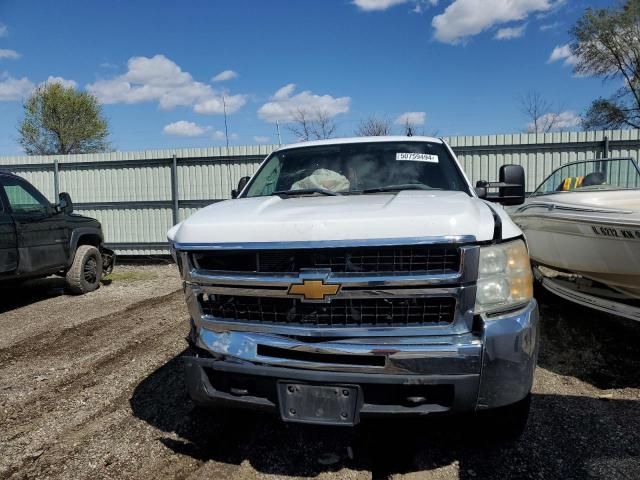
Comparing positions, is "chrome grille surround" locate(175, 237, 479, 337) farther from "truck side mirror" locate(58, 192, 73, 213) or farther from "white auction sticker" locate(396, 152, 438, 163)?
"truck side mirror" locate(58, 192, 73, 213)

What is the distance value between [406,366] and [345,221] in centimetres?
72

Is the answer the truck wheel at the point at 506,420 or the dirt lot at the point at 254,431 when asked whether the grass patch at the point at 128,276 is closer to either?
the dirt lot at the point at 254,431

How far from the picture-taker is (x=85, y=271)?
26.0 ft

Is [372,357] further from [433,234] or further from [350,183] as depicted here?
[350,183]

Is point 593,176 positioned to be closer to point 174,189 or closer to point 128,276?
point 128,276

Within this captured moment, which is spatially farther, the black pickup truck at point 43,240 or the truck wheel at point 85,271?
the truck wheel at point 85,271

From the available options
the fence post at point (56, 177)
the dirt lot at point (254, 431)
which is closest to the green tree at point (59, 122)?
the fence post at point (56, 177)

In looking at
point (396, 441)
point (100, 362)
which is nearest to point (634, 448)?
point (396, 441)

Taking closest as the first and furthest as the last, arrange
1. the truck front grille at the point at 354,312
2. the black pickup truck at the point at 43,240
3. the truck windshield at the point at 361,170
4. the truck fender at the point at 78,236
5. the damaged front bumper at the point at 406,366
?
the damaged front bumper at the point at 406,366 → the truck front grille at the point at 354,312 → the truck windshield at the point at 361,170 → the black pickup truck at the point at 43,240 → the truck fender at the point at 78,236

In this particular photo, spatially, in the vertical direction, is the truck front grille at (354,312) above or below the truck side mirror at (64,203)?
below

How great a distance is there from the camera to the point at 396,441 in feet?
9.81

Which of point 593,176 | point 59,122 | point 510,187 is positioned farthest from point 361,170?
point 59,122

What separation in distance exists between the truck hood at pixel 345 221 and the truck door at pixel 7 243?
183 inches

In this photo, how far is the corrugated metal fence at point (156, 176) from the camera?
10453 millimetres
